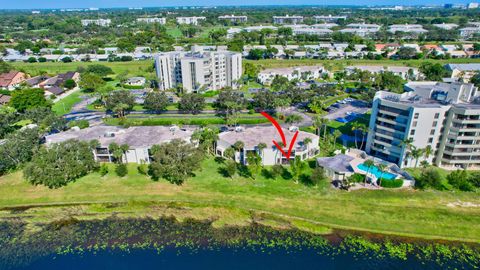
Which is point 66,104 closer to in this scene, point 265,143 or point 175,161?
point 175,161

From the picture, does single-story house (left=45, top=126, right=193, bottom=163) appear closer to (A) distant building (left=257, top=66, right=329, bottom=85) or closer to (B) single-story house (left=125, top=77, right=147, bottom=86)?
(B) single-story house (left=125, top=77, right=147, bottom=86)

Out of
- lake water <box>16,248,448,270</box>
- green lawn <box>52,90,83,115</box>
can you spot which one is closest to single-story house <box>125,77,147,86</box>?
green lawn <box>52,90,83,115</box>

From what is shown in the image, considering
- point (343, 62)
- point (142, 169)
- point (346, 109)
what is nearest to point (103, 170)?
point (142, 169)

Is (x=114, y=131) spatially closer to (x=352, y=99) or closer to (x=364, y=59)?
(x=352, y=99)

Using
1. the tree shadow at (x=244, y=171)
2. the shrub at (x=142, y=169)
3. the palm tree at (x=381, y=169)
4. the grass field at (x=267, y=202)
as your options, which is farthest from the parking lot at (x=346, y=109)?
the shrub at (x=142, y=169)

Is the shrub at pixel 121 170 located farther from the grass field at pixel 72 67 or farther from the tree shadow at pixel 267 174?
the grass field at pixel 72 67

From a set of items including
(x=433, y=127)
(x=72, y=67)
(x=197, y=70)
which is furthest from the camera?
(x=72, y=67)

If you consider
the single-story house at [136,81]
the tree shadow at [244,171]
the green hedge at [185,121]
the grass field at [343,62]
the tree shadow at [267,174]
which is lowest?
the tree shadow at [244,171]
